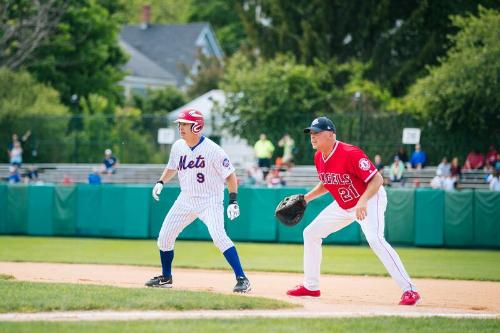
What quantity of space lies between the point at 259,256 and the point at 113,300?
9356 millimetres

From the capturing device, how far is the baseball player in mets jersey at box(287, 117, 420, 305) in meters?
10.0

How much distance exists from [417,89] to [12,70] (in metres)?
17.4

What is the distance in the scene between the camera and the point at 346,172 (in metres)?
10.1

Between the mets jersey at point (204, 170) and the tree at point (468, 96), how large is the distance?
17.2 m

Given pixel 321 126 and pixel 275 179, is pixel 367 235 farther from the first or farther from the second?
pixel 275 179

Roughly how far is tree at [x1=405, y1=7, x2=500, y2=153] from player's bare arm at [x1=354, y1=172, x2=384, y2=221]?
17.6 m

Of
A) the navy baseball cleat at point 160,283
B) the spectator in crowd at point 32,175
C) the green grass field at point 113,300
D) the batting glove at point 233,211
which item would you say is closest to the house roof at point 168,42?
the spectator in crowd at point 32,175

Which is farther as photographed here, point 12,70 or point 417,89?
point 12,70

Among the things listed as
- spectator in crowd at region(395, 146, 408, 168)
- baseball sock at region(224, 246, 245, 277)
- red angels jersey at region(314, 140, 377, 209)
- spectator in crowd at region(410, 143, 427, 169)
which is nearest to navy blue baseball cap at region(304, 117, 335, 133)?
red angels jersey at region(314, 140, 377, 209)

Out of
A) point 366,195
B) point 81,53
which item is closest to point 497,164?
point 366,195

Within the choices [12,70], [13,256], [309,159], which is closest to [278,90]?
[309,159]

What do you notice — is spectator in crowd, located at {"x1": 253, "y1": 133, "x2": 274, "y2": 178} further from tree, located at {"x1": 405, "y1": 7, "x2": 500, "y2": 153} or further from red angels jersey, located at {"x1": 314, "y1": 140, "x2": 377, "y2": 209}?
red angels jersey, located at {"x1": 314, "y1": 140, "x2": 377, "y2": 209}

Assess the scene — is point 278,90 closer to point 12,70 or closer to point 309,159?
point 309,159

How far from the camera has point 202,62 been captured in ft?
174
